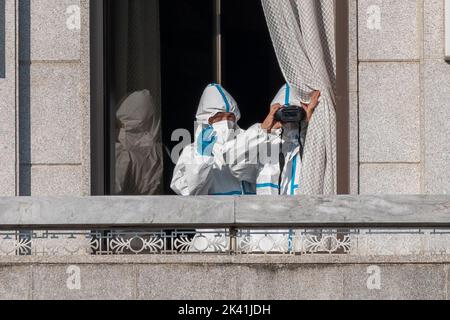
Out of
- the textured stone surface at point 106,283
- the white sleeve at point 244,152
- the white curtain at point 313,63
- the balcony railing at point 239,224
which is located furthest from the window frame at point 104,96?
the textured stone surface at point 106,283

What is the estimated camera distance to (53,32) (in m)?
15.3

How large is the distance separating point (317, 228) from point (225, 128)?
1.49 m

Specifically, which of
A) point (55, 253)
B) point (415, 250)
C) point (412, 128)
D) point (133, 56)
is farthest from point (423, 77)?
point (55, 253)

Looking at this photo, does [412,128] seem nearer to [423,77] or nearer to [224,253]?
[423,77]

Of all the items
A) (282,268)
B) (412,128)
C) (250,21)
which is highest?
(250,21)

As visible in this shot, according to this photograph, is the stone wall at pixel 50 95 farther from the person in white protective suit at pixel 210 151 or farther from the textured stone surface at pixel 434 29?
the textured stone surface at pixel 434 29

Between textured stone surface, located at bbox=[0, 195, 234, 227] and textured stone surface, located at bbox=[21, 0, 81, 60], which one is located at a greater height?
textured stone surface, located at bbox=[21, 0, 81, 60]

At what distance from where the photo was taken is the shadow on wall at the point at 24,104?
15242 millimetres

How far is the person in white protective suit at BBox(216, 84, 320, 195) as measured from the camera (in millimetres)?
15227

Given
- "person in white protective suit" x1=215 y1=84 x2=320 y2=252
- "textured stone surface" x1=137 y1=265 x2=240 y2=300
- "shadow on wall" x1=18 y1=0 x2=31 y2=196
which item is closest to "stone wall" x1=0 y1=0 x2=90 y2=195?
"shadow on wall" x1=18 y1=0 x2=31 y2=196

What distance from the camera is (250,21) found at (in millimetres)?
15641

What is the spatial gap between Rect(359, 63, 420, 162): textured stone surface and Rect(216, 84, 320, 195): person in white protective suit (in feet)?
1.60

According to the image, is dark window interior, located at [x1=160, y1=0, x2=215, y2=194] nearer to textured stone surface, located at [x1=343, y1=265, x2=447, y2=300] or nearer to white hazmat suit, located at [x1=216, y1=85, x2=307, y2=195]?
white hazmat suit, located at [x1=216, y1=85, x2=307, y2=195]

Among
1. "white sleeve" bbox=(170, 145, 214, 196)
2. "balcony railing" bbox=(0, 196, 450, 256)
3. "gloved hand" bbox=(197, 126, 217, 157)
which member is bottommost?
"balcony railing" bbox=(0, 196, 450, 256)
